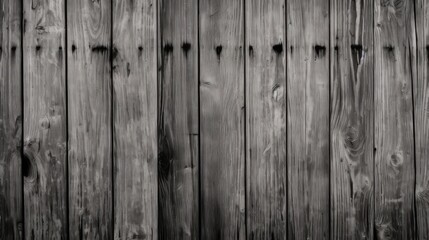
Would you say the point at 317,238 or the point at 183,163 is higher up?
the point at 183,163

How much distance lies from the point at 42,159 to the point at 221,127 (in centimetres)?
67

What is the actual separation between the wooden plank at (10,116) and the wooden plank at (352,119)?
1.15 m

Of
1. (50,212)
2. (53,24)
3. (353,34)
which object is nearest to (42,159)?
(50,212)

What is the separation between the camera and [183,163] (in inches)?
46.3

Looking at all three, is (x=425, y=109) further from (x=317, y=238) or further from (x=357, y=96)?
(x=317, y=238)

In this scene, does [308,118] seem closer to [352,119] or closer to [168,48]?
[352,119]

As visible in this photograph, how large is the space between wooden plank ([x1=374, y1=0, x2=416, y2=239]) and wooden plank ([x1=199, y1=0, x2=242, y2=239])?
0.50 metres

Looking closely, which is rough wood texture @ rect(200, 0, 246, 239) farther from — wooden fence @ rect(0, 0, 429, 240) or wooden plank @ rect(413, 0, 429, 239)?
wooden plank @ rect(413, 0, 429, 239)

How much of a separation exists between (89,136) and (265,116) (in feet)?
2.12

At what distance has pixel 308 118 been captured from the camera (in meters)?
1.18

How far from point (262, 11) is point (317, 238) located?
2.81ft

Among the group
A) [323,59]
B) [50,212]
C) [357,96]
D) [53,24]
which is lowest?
[50,212]

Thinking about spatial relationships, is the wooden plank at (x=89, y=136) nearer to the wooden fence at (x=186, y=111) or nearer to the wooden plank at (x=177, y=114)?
the wooden fence at (x=186, y=111)

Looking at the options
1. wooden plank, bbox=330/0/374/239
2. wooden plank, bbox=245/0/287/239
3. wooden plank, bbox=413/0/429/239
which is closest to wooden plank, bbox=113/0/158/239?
wooden plank, bbox=245/0/287/239
